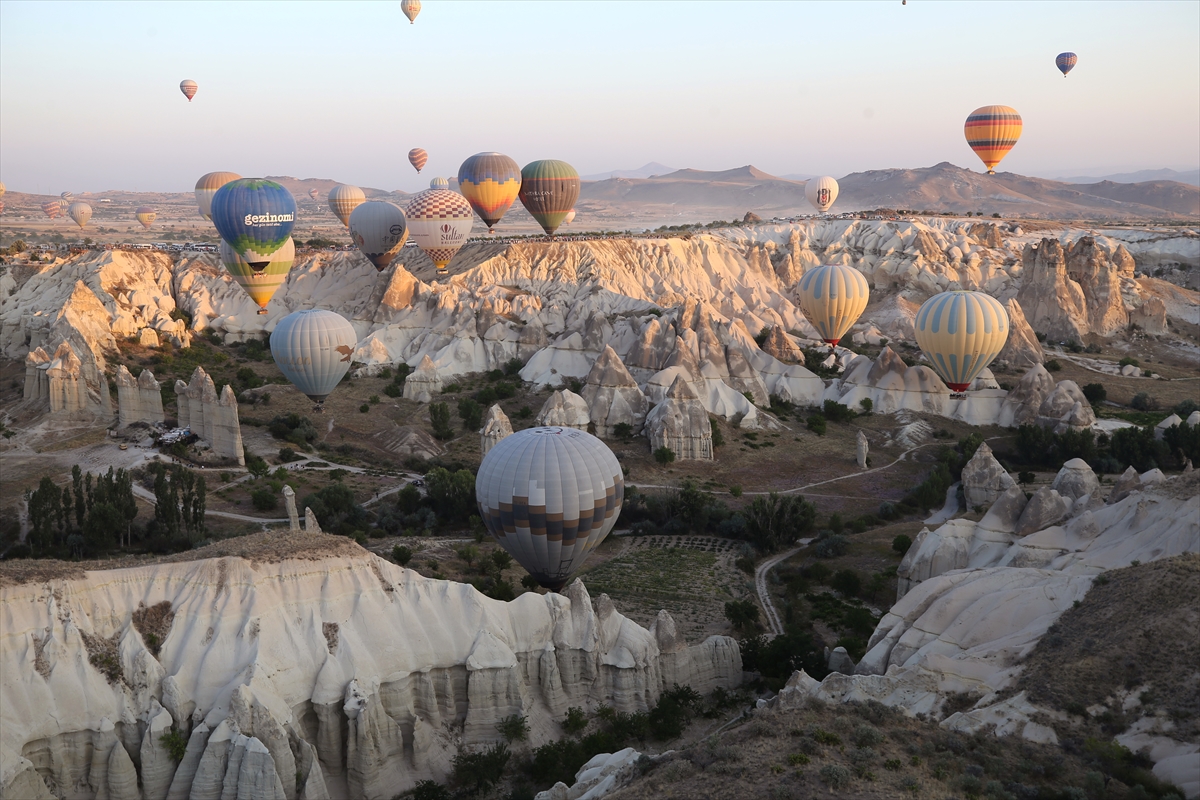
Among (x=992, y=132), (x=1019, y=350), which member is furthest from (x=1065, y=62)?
(x=1019, y=350)

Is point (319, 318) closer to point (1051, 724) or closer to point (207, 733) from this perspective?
point (207, 733)

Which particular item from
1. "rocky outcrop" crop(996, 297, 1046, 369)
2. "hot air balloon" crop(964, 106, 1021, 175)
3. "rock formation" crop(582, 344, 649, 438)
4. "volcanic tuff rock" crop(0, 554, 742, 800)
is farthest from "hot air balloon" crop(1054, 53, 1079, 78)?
"volcanic tuff rock" crop(0, 554, 742, 800)

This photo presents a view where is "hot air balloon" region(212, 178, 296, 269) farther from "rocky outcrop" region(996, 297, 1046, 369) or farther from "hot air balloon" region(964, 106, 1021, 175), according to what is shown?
"hot air balloon" region(964, 106, 1021, 175)

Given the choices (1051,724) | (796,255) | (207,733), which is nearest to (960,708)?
(1051,724)

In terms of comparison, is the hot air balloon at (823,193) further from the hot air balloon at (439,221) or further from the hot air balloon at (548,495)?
the hot air balloon at (548,495)

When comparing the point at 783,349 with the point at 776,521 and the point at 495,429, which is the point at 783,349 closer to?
the point at 495,429

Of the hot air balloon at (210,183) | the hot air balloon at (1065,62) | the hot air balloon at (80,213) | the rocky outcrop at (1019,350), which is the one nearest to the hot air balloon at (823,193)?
the hot air balloon at (1065,62)
